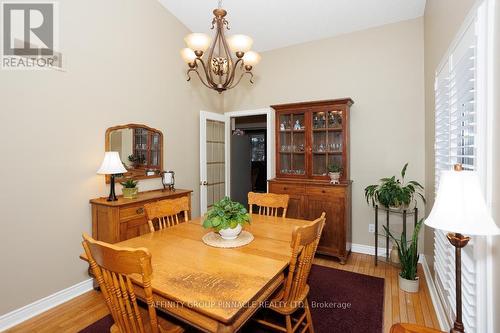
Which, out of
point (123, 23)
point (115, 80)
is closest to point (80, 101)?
point (115, 80)

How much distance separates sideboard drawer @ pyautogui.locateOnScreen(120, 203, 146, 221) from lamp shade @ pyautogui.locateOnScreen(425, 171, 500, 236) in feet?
8.35

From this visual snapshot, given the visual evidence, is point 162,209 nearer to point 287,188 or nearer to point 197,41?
point 197,41

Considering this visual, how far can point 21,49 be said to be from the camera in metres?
2.35

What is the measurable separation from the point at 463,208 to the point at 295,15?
3.33 meters

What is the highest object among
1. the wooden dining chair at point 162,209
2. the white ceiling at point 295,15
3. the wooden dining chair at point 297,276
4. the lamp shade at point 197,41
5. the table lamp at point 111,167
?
the white ceiling at point 295,15

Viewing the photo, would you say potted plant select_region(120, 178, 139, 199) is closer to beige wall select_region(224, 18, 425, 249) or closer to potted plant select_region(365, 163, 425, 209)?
beige wall select_region(224, 18, 425, 249)

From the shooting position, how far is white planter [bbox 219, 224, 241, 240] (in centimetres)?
182

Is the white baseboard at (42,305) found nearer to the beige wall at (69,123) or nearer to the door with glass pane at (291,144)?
the beige wall at (69,123)

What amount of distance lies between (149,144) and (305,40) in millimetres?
2744

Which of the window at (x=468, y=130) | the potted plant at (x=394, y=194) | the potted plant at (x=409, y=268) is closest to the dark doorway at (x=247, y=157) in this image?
the potted plant at (x=394, y=194)

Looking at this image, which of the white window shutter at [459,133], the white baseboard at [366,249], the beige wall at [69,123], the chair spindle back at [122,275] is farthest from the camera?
the white baseboard at [366,249]

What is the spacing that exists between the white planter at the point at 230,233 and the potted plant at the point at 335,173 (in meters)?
2.00

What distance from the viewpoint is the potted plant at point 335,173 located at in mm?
3455

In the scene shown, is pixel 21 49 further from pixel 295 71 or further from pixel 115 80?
pixel 295 71
